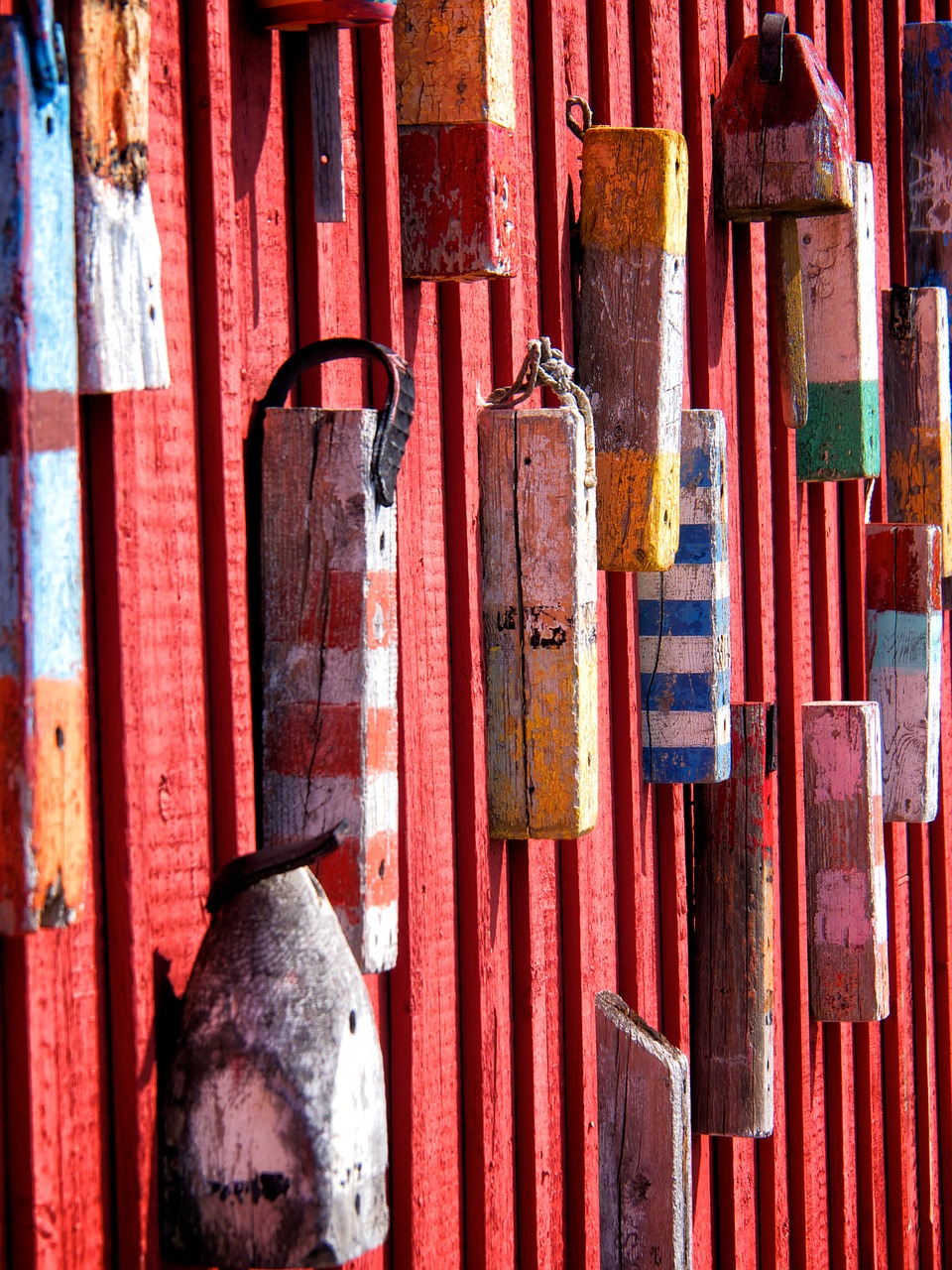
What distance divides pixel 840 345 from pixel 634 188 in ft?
4.22

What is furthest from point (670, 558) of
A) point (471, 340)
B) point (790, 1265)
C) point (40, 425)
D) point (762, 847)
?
A: point (790, 1265)

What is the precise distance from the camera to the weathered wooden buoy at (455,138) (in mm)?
2604

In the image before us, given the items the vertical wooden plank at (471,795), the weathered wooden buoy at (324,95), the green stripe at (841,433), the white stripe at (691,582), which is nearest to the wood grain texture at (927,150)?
the green stripe at (841,433)

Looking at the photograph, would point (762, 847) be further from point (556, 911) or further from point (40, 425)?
point (40, 425)

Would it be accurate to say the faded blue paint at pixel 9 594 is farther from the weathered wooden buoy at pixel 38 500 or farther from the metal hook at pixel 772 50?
the metal hook at pixel 772 50

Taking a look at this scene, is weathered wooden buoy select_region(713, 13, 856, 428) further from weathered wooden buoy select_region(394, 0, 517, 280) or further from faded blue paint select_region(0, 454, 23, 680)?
faded blue paint select_region(0, 454, 23, 680)

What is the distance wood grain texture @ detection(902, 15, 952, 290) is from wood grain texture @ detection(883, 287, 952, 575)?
0.75 ft

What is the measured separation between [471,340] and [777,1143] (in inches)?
94.4

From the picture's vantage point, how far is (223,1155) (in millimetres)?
1984

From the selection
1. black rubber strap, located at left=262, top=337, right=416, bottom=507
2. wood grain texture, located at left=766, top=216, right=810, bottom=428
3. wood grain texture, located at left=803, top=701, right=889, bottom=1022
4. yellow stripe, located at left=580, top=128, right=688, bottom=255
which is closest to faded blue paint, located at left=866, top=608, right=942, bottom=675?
wood grain texture, located at left=803, top=701, right=889, bottom=1022

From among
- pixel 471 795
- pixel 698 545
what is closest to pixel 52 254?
pixel 471 795

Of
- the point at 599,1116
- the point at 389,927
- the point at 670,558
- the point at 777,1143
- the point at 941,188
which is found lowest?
the point at 777,1143

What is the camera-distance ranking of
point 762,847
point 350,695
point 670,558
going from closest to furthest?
1. point 350,695
2. point 670,558
3. point 762,847

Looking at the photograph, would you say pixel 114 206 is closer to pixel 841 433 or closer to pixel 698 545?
pixel 698 545
